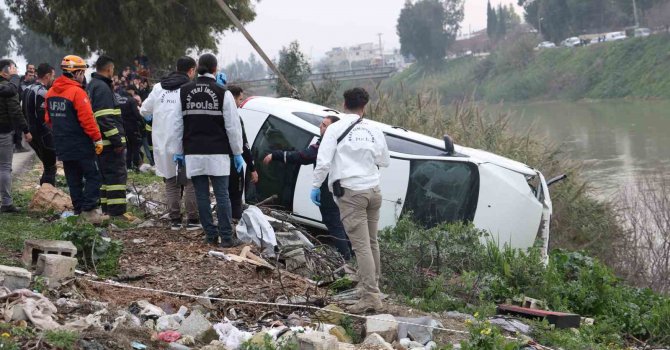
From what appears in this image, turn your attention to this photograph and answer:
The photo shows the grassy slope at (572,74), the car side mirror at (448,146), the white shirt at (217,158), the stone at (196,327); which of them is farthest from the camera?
the grassy slope at (572,74)

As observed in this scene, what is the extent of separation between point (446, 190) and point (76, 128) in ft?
12.6

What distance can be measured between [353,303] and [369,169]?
104cm

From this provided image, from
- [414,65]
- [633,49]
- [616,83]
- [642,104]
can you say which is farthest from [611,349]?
[414,65]

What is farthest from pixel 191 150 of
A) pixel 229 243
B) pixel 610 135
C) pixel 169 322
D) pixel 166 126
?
pixel 610 135

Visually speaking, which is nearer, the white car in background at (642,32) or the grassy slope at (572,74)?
the grassy slope at (572,74)

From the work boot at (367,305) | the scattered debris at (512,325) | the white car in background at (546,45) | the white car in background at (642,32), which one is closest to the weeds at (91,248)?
the work boot at (367,305)

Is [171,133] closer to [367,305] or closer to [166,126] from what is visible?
[166,126]

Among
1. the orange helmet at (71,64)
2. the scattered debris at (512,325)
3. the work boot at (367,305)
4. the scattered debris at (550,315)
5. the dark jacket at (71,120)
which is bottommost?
the scattered debris at (550,315)

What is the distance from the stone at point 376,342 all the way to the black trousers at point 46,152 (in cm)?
532

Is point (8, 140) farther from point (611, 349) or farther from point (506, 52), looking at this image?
point (506, 52)

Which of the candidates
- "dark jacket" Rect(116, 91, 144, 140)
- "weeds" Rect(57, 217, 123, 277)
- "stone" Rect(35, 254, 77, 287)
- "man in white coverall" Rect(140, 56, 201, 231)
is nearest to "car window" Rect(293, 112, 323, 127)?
"man in white coverall" Rect(140, 56, 201, 231)

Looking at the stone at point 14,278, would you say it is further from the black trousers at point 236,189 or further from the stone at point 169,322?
the black trousers at point 236,189

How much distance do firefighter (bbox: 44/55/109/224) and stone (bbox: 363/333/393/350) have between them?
363 cm

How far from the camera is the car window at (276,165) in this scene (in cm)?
1031
